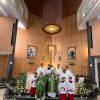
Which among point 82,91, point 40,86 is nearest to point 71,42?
point 82,91

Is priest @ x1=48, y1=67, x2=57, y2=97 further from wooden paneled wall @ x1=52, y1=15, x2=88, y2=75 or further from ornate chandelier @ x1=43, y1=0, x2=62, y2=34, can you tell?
ornate chandelier @ x1=43, y1=0, x2=62, y2=34

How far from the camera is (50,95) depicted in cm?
681

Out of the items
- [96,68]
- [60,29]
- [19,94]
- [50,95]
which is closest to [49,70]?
[50,95]

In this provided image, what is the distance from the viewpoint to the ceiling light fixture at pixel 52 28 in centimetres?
1322

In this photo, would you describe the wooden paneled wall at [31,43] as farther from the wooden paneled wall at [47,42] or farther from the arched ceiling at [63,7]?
the arched ceiling at [63,7]

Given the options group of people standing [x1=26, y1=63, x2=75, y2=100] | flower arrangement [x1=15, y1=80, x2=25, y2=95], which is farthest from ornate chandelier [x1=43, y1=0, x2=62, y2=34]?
flower arrangement [x1=15, y1=80, x2=25, y2=95]

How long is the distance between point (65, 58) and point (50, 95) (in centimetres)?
630

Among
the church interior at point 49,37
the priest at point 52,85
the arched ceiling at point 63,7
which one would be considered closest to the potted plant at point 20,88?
the priest at point 52,85

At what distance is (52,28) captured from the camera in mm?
13414

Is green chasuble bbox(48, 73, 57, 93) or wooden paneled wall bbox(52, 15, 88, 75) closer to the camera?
green chasuble bbox(48, 73, 57, 93)

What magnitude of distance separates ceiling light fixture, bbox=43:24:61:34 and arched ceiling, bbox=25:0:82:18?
1413mm

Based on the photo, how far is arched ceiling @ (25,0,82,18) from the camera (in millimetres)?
12796

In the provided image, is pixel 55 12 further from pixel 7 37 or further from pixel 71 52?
pixel 7 37

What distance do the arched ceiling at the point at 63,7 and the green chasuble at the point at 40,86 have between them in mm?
8336
